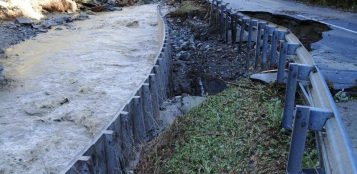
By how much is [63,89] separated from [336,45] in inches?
252

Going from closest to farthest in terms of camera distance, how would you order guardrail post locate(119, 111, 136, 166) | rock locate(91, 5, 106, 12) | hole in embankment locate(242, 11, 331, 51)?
1. guardrail post locate(119, 111, 136, 166)
2. hole in embankment locate(242, 11, 331, 51)
3. rock locate(91, 5, 106, 12)

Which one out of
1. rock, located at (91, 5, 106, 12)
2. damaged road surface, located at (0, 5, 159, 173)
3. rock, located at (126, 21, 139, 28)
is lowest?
damaged road surface, located at (0, 5, 159, 173)

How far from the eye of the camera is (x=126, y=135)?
5.27m

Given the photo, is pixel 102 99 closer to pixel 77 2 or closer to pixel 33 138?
pixel 33 138

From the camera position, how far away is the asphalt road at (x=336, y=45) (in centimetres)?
643

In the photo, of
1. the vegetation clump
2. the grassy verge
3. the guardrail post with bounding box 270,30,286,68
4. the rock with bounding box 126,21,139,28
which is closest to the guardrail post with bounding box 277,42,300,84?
the grassy verge

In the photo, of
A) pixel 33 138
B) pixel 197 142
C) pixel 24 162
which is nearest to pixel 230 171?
pixel 197 142

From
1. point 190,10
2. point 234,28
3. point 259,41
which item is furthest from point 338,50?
point 190,10

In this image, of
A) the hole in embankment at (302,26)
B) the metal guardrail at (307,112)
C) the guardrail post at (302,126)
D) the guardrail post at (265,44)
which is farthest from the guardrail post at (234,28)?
the guardrail post at (302,126)

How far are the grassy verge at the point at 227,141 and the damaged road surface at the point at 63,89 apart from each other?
2.23 m

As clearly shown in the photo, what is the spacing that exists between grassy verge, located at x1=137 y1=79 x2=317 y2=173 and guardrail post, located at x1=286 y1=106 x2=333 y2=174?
2.70 feet

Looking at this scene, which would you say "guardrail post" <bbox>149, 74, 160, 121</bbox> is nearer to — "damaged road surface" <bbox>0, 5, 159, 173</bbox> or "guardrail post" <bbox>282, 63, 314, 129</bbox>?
"damaged road surface" <bbox>0, 5, 159, 173</bbox>

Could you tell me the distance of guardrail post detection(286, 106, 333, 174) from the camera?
2.69 metres

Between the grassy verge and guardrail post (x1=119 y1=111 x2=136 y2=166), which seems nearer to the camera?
the grassy verge
